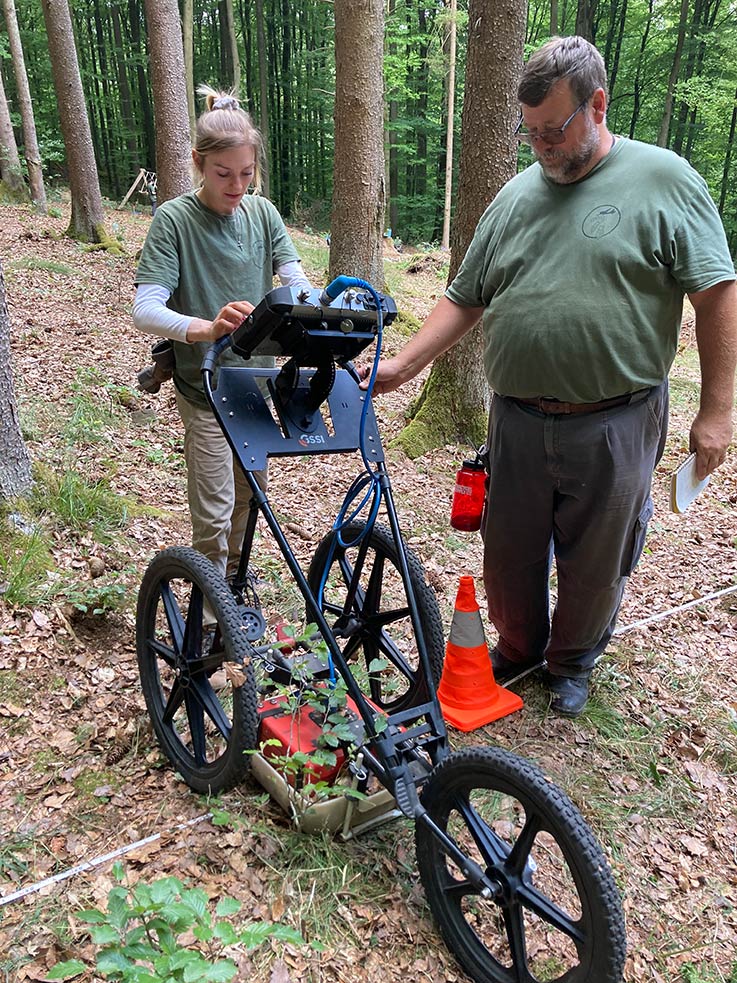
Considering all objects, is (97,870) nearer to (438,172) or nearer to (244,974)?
(244,974)

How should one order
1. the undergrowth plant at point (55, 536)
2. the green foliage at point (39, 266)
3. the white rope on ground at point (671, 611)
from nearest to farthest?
the undergrowth plant at point (55, 536), the white rope on ground at point (671, 611), the green foliage at point (39, 266)

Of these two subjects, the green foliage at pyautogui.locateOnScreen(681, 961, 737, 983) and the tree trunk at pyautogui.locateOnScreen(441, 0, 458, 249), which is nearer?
the green foliage at pyautogui.locateOnScreen(681, 961, 737, 983)

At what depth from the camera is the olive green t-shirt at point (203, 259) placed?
99.1 inches

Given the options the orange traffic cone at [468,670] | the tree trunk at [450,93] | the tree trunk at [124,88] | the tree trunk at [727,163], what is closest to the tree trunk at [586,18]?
the tree trunk at [727,163]

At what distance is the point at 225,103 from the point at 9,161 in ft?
49.6

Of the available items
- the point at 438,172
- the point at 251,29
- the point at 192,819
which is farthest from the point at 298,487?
the point at 251,29

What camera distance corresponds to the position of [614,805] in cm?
253

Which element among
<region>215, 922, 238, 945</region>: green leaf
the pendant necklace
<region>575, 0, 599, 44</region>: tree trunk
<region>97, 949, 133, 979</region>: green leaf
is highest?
<region>575, 0, 599, 44</region>: tree trunk

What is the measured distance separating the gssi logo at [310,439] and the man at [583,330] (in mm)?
388

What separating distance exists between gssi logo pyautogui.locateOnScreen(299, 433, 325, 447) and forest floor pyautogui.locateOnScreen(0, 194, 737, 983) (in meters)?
1.20

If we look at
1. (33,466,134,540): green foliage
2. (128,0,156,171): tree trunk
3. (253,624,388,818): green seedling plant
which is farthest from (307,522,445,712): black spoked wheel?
(128,0,156,171): tree trunk

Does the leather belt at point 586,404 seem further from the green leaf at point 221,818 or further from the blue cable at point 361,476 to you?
the green leaf at point 221,818

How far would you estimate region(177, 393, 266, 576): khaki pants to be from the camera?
9.20ft

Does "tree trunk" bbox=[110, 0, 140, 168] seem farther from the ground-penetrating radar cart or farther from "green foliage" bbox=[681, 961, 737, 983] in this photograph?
"green foliage" bbox=[681, 961, 737, 983]
